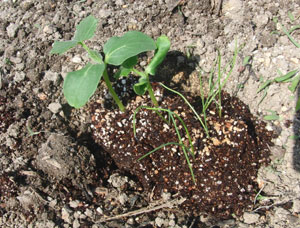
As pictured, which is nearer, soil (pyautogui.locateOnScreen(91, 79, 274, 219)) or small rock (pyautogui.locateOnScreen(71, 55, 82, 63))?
soil (pyautogui.locateOnScreen(91, 79, 274, 219))

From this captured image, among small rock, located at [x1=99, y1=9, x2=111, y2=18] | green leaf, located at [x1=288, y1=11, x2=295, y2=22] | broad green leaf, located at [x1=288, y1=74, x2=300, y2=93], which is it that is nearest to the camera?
broad green leaf, located at [x1=288, y1=74, x2=300, y2=93]

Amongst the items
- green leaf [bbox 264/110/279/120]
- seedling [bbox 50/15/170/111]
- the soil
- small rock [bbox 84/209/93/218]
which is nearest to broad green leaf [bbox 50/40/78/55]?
seedling [bbox 50/15/170/111]

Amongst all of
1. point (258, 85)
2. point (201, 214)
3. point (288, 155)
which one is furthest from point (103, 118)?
point (288, 155)

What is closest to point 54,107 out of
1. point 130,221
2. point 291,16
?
point 130,221

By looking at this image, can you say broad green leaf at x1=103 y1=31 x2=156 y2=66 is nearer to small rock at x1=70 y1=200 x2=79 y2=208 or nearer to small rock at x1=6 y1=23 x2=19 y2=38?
small rock at x1=70 y1=200 x2=79 y2=208

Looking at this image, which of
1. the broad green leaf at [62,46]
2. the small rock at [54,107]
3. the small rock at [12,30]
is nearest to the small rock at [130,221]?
the small rock at [54,107]

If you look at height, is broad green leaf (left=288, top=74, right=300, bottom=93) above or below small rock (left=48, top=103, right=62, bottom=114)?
above

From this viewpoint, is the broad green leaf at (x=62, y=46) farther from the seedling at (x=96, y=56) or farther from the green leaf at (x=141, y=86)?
the green leaf at (x=141, y=86)

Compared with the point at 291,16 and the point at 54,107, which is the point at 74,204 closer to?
the point at 54,107
